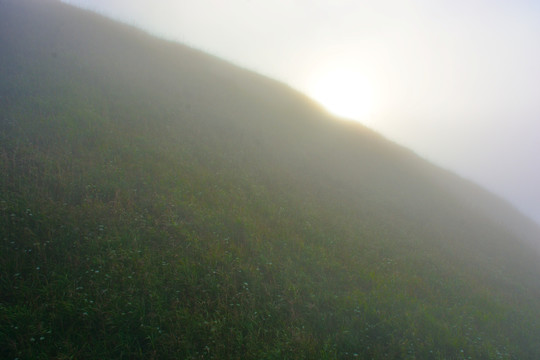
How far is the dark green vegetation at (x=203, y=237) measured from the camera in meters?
4.20

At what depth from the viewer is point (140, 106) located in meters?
11.3

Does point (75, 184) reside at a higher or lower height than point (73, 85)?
lower

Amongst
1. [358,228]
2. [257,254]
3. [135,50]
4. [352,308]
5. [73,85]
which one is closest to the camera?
[352,308]

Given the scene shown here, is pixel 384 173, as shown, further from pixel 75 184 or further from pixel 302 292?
pixel 75 184

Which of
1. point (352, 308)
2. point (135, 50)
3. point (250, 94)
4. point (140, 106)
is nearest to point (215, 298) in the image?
point (352, 308)

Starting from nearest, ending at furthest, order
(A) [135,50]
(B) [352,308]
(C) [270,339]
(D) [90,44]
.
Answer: (C) [270,339] < (B) [352,308] < (D) [90,44] < (A) [135,50]

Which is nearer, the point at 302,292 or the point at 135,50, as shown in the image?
the point at 302,292

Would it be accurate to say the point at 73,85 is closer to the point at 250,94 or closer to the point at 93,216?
the point at 93,216

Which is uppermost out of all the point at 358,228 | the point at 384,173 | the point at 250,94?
the point at 250,94

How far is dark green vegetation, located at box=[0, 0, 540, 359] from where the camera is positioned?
420 cm

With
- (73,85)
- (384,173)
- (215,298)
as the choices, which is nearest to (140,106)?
(73,85)

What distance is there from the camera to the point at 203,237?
621 centimetres

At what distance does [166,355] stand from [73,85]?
10668 mm

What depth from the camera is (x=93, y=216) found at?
5.74m
